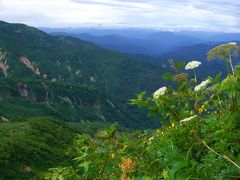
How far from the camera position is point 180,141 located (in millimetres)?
6191

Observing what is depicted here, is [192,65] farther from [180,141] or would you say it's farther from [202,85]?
[180,141]

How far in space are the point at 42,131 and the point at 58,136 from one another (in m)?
7.26

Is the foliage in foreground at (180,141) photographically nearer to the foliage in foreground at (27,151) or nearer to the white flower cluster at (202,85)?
the white flower cluster at (202,85)

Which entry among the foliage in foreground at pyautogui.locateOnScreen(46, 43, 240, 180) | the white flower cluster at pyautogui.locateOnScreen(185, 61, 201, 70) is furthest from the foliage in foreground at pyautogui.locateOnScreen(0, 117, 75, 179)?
the white flower cluster at pyautogui.locateOnScreen(185, 61, 201, 70)

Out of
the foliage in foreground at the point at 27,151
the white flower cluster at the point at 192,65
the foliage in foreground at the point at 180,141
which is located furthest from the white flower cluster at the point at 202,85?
the foliage in foreground at the point at 27,151

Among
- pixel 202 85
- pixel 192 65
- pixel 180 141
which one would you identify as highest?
pixel 192 65

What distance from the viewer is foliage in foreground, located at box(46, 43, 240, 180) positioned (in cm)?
537

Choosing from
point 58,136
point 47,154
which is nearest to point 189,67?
point 47,154

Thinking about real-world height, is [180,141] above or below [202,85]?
below

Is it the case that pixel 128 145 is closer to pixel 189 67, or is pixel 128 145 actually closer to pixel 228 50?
pixel 189 67

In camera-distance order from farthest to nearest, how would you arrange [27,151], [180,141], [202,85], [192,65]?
[27,151], [192,65], [202,85], [180,141]

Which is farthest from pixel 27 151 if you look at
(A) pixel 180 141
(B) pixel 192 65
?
(A) pixel 180 141

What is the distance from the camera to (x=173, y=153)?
5.42 metres

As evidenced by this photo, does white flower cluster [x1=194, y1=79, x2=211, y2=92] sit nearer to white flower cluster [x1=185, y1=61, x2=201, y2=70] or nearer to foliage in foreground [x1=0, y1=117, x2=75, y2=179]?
white flower cluster [x1=185, y1=61, x2=201, y2=70]
